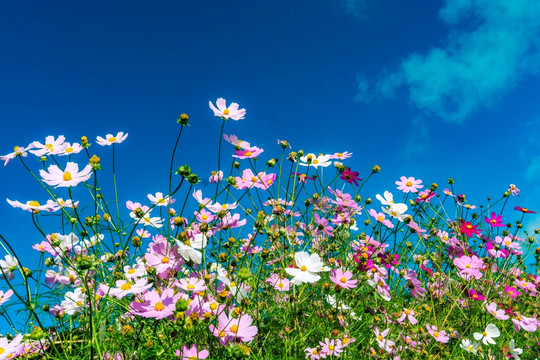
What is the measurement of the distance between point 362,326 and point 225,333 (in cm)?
78

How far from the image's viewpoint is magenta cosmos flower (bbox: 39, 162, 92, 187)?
1063 millimetres

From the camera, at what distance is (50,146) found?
131 cm

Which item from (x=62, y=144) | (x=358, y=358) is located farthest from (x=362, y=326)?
(x=62, y=144)

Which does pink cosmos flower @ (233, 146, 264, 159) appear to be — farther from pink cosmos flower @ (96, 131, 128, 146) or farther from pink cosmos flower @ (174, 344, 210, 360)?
pink cosmos flower @ (174, 344, 210, 360)

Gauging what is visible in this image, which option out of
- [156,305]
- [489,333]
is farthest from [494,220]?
[156,305]

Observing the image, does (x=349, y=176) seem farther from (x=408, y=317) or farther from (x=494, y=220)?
(x=494, y=220)

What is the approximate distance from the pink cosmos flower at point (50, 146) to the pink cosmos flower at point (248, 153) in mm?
588

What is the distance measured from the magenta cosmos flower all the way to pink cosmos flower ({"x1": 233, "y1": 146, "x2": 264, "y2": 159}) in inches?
19.9

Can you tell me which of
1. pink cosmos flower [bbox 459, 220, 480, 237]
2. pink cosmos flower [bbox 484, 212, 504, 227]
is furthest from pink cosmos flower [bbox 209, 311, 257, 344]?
pink cosmos flower [bbox 484, 212, 504, 227]

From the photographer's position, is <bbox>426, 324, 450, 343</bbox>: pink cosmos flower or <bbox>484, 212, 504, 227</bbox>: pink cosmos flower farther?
<bbox>484, 212, 504, 227</bbox>: pink cosmos flower

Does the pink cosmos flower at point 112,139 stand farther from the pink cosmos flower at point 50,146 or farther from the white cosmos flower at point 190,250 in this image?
the white cosmos flower at point 190,250

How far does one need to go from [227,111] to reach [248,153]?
187 mm

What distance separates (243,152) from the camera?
1445 mm

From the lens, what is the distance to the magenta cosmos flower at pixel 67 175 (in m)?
1.06
